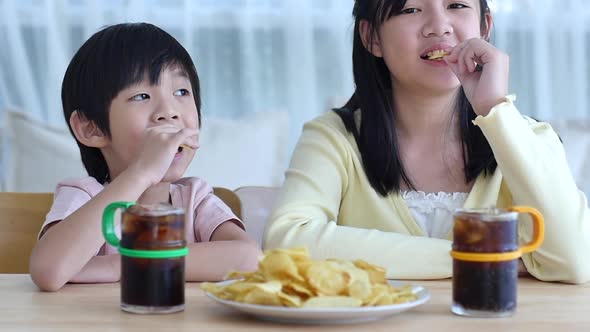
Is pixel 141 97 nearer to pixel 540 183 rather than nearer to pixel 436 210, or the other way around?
pixel 436 210

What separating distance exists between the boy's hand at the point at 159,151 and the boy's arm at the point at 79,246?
1.4 inches

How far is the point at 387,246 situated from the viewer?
1.42m

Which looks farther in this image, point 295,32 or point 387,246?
point 295,32

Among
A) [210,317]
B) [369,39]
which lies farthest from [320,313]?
[369,39]

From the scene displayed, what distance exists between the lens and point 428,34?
171cm

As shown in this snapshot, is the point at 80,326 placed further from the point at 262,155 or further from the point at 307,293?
the point at 262,155

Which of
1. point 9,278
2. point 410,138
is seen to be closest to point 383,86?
point 410,138

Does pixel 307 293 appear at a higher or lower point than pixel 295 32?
lower

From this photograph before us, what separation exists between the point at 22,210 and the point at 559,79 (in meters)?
2.07

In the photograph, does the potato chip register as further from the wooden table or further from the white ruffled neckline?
the white ruffled neckline

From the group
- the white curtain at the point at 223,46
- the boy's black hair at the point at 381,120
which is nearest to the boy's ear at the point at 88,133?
the boy's black hair at the point at 381,120

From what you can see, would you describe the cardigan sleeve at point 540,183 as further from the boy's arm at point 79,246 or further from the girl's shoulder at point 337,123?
the boy's arm at point 79,246

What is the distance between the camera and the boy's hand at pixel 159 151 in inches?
53.8

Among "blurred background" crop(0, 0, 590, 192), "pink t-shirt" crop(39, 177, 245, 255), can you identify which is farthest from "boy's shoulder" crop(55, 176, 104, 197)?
"blurred background" crop(0, 0, 590, 192)
